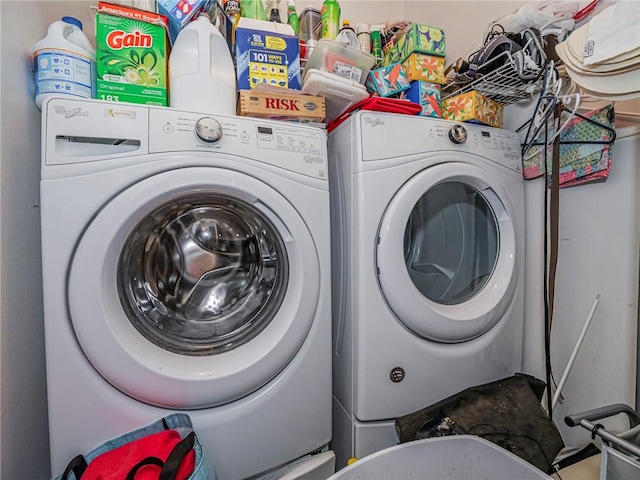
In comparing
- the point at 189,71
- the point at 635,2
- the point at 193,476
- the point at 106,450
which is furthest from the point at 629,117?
the point at 106,450

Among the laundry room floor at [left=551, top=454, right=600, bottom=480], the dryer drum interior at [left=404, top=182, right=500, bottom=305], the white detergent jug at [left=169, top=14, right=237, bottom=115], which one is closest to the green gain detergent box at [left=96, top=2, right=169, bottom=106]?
the white detergent jug at [left=169, top=14, right=237, bottom=115]

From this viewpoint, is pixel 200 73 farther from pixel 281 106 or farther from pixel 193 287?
pixel 193 287

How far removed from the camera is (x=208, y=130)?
0.66 m

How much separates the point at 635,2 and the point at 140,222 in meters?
1.07

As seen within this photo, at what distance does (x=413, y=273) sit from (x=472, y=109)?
0.48m

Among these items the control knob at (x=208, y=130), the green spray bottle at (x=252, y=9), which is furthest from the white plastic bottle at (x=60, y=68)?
the green spray bottle at (x=252, y=9)

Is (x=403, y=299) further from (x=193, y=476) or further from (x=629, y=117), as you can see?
(x=629, y=117)

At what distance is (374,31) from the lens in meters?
1.18

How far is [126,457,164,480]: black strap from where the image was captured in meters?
0.54

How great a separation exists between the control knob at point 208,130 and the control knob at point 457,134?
1.91 ft

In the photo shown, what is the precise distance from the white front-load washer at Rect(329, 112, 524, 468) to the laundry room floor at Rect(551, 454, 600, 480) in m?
0.23

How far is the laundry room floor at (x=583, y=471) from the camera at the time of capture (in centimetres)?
75

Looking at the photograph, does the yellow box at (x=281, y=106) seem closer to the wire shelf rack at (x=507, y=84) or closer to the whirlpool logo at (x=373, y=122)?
the whirlpool logo at (x=373, y=122)

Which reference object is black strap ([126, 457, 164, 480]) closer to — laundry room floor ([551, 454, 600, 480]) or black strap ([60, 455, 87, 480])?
black strap ([60, 455, 87, 480])
